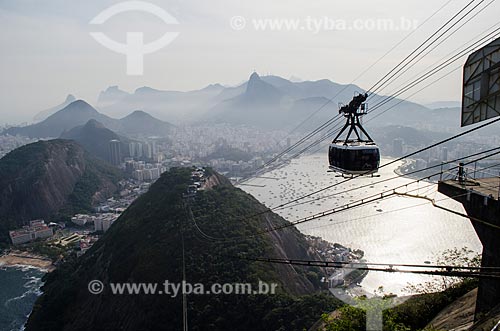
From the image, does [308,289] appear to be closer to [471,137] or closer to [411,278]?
[411,278]

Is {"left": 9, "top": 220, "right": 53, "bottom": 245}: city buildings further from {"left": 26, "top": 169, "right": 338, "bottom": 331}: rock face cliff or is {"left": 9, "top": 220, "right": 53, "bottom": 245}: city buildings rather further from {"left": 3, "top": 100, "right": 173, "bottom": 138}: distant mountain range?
{"left": 3, "top": 100, "right": 173, "bottom": 138}: distant mountain range

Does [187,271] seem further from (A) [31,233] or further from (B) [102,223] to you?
(A) [31,233]

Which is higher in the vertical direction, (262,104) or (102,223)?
(262,104)

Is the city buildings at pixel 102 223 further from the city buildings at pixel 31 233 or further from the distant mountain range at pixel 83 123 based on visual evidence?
the distant mountain range at pixel 83 123

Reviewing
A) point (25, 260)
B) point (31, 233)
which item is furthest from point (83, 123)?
point (25, 260)

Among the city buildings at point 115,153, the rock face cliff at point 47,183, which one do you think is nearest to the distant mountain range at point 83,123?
the city buildings at point 115,153

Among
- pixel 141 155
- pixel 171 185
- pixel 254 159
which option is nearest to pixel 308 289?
pixel 171 185

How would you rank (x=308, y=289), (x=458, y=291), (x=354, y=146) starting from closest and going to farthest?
(x=458, y=291) < (x=354, y=146) < (x=308, y=289)
